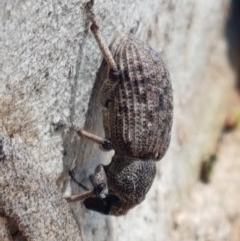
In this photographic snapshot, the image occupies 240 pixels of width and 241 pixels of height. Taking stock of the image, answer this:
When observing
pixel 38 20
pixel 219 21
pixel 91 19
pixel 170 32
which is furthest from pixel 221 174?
pixel 38 20

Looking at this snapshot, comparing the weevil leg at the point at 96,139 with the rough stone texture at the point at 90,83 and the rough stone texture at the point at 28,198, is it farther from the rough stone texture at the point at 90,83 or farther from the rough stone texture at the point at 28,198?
the rough stone texture at the point at 28,198

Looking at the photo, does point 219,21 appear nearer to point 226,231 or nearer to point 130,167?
point 226,231

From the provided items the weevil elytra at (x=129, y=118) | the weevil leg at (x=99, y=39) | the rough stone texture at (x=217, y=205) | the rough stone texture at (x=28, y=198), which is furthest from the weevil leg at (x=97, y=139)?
the rough stone texture at (x=217, y=205)

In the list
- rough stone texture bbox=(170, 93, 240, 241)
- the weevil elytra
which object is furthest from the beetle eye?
rough stone texture bbox=(170, 93, 240, 241)

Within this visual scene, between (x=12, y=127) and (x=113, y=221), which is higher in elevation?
(x=12, y=127)

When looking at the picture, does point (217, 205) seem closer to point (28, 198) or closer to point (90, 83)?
point (90, 83)

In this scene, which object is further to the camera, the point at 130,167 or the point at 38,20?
the point at 130,167

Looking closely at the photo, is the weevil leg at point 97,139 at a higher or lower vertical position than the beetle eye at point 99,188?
higher
